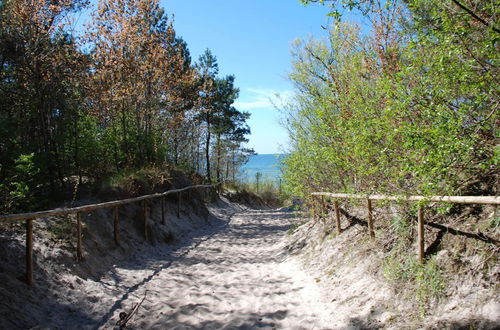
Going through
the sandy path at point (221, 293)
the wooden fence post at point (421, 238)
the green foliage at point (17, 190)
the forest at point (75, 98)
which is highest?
the forest at point (75, 98)

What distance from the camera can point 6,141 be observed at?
7516 millimetres

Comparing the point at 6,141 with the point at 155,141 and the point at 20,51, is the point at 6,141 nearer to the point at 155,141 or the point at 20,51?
the point at 20,51

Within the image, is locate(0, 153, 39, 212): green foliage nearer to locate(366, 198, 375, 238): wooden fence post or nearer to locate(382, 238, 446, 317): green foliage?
locate(366, 198, 375, 238): wooden fence post

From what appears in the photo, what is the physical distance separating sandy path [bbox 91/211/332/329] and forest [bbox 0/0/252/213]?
2.57 meters

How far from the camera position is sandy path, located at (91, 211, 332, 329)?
439 cm

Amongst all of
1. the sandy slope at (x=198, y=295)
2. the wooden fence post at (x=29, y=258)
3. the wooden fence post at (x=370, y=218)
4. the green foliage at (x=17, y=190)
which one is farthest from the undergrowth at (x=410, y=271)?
the green foliage at (x=17, y=190)

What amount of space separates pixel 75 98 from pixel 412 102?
8903mm

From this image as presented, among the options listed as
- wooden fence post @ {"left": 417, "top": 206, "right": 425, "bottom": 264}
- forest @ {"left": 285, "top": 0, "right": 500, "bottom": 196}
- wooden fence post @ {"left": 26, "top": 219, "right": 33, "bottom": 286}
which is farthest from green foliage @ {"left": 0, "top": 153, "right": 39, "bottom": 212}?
wooden fence post @ {"left": 417, "top": 206, "right": 425, "bottom": 264}

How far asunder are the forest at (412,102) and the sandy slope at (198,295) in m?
1.83

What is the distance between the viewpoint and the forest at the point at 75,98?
8031 millimetres

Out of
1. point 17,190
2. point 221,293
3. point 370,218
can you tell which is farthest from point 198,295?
point 17,190

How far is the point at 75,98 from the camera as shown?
32.0 ft

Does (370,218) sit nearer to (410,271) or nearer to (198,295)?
(410,271)

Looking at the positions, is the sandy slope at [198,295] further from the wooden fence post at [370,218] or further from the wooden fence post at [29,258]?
the wooden fence post at [370,218]
